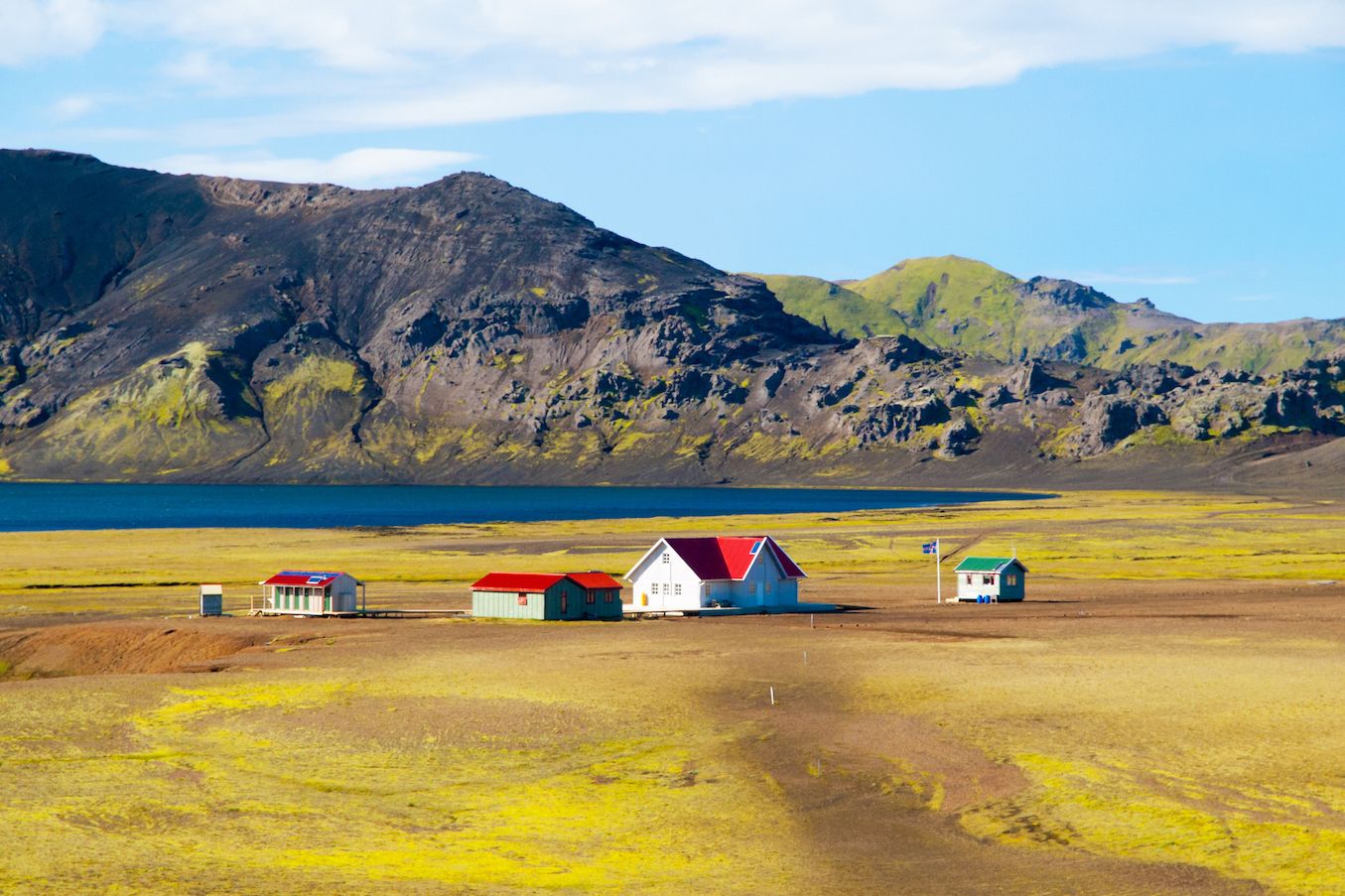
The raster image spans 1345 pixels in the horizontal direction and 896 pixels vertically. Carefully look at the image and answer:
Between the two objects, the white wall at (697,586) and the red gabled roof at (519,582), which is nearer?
the red gabled roof at (519,582)

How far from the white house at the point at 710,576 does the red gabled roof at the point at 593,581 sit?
20.7 feet

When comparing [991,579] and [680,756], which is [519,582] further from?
[680,756]

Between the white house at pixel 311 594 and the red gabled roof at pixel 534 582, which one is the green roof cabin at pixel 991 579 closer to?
the red gabled roof at pixel 534 582

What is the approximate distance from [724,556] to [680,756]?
5963 centimetres

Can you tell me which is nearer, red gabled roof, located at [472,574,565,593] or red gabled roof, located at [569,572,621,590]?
red gabled roof, located at [472,574,565,593]

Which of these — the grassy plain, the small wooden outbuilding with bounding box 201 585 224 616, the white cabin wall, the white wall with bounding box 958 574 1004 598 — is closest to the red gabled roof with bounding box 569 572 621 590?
the grassy plain

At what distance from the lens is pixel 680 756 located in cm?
5153

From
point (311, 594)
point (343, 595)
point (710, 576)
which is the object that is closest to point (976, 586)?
point (710, 576)

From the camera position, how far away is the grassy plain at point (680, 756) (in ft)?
125

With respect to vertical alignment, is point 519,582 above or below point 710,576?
above

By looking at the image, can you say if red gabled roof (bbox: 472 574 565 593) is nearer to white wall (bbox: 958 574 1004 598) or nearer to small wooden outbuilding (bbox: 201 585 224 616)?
small wooden outbuilding (bbox: 201 585 224 616)

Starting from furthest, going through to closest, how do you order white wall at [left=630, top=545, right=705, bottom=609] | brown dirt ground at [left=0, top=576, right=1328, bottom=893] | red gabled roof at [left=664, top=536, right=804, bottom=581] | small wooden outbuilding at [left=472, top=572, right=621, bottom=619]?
red gabled roof at [left=664, top=536, right=804, bottom=581] < white wall at [left=630, top=545, right=705, bottom=609] < small wooden outbuilding at [left=472, top=572, right=621, bottom=619] < brown dirt ground at [left=0, top=576, right=1328, bottom=893]

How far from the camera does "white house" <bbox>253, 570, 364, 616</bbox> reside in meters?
105

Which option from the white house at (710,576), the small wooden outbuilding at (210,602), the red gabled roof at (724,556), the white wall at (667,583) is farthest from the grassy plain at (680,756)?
the red gabled roof at (724,556)
